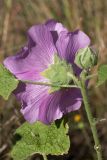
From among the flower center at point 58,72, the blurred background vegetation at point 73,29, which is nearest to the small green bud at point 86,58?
the flower center at point 58,72

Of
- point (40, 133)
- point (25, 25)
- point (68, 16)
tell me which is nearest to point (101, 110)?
point (68, 16)

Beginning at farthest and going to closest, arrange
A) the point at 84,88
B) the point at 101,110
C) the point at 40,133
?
the point at 101,110 < the point at 40,133 < the point at 84,88

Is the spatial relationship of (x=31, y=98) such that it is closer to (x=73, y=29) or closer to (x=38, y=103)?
(x=38, y=103)

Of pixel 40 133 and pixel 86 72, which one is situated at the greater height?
pixel 86 72

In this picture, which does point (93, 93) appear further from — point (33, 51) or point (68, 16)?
point (33, 51)

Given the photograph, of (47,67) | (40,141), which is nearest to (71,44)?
(47,67)

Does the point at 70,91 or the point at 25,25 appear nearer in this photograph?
the point at 70,91
